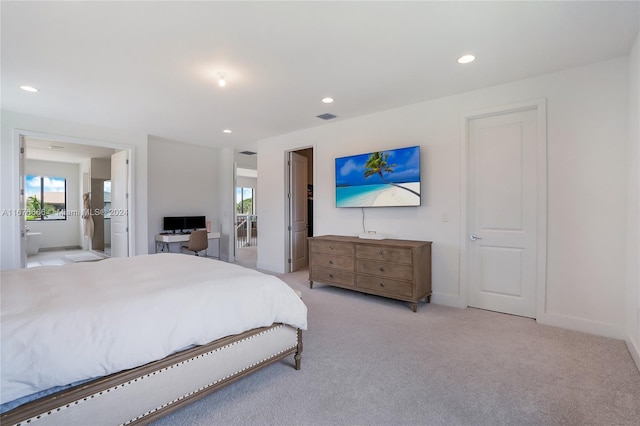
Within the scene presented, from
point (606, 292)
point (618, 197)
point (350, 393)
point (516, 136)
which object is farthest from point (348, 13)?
point (606, 292)

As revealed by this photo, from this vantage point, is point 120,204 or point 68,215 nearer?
point 120,204

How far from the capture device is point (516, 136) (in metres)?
3.42

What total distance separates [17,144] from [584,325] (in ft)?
24.2

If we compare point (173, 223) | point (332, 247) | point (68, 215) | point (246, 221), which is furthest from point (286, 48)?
point (68, 215)

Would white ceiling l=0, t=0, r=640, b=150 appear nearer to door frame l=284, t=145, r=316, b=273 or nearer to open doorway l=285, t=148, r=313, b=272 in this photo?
door frame l=284, t=145, r=316, b=273

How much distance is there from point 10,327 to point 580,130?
14.6 ft

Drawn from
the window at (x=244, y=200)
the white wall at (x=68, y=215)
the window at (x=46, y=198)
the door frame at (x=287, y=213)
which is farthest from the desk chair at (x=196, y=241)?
the window at (x=244, y=200)

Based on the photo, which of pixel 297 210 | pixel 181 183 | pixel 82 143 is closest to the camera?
pixel 82 143

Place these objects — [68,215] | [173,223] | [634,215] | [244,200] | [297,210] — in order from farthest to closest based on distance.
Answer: [244,200] < [68,215] < [173,223] < [297,210] < [634,215]

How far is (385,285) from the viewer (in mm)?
3811

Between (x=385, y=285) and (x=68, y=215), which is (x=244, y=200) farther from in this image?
(x=385, y=285)

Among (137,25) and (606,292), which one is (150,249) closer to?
(137,25)

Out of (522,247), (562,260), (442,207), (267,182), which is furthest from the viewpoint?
(267,182)

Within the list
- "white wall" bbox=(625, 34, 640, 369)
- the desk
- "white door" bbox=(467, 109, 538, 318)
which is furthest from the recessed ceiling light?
the desk
